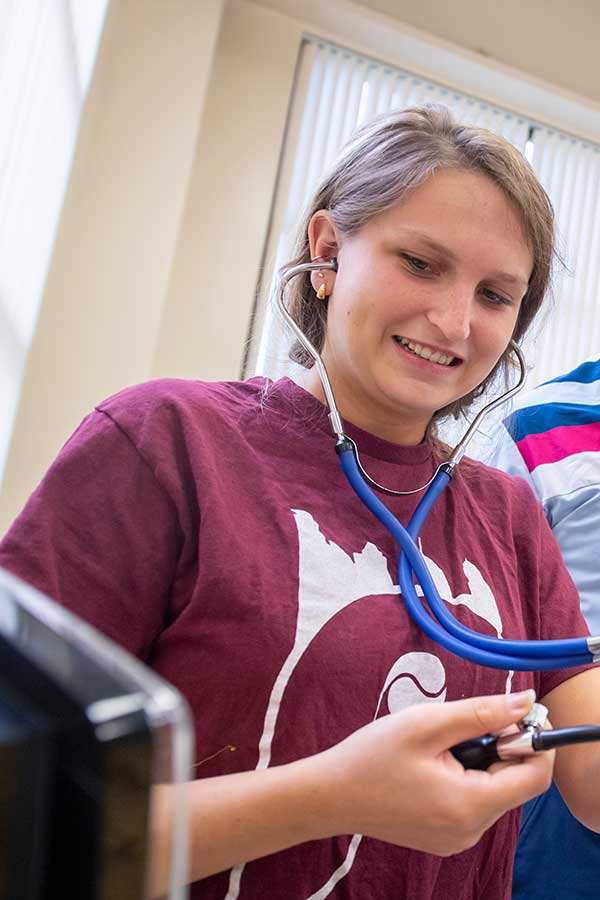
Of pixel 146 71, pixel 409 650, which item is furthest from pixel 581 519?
pixel 146 71

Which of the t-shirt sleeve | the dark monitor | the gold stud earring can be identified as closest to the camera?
the dark monitor

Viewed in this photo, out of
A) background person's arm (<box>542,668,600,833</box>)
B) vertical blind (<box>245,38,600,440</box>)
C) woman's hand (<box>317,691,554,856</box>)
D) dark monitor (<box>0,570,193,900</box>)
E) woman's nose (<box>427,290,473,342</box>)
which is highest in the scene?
vertical blind (<box>245,38,600,440</box>)

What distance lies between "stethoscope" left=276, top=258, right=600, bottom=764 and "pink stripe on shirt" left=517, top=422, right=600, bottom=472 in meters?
0.29

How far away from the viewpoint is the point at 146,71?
275cm

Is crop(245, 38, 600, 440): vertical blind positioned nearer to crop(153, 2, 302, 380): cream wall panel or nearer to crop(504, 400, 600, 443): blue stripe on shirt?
crop(153, 2, 302, 380): cream wall panel

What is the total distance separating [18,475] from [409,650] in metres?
1.81

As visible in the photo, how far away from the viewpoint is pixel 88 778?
0.24 meters

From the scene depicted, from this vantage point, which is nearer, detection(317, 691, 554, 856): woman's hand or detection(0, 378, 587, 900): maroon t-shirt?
detection(317, 691, 554, 856): woman's hand

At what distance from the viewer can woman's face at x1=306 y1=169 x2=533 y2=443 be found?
91 cm

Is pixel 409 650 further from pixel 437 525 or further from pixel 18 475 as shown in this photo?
pixel 18 475

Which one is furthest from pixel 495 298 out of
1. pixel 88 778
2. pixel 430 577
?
pixel 88 778

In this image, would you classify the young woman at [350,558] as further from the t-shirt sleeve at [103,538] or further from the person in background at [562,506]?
the person in background at [562,506]

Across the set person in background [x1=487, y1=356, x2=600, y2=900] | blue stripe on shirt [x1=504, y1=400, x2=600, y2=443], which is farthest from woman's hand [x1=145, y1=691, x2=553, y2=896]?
blue stripe on shirt [x1=504, y1=400, x2=600, y2=443]

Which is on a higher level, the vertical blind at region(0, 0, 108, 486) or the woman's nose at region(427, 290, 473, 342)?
the vertical blind at region(0, 0, 108, 486)
